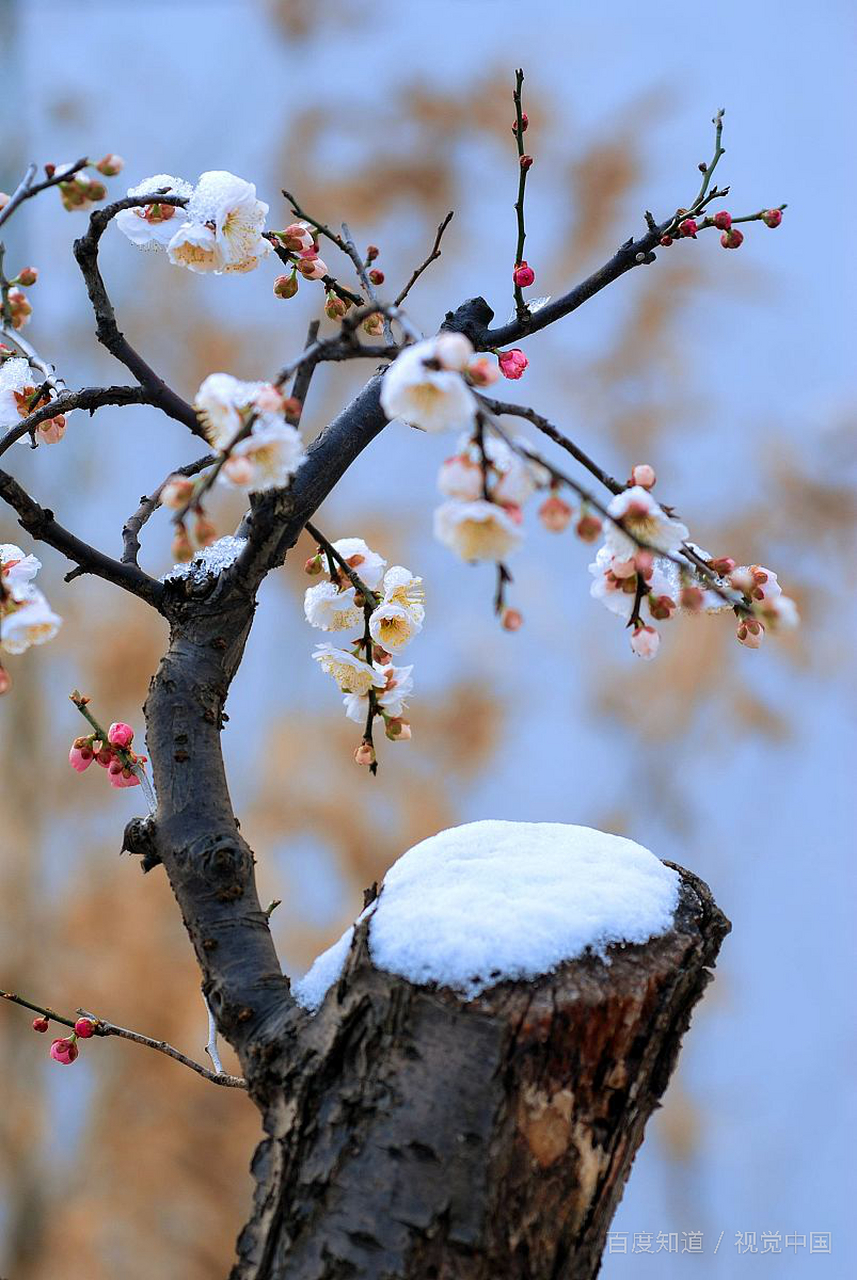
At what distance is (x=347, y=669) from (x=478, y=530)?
0.32 metres

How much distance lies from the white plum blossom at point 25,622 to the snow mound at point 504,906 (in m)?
0.24

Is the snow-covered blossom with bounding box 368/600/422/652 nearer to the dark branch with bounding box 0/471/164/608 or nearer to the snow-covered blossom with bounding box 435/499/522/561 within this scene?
the dark branch with bounding box 0/471/164/608

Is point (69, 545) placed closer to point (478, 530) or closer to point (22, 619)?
point (22, 619)

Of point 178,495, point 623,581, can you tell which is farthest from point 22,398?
point 623,581

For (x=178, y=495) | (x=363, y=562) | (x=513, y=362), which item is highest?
(x=513, y=362)

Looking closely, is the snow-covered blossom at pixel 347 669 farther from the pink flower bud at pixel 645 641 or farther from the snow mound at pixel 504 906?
the pink flower bud at pixel 645 641

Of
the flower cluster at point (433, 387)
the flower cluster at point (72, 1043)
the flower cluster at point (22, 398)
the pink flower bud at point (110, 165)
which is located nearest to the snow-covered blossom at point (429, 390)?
the flower cluster at point (433, 387)

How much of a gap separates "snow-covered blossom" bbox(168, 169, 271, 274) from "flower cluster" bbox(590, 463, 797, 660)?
304 mm

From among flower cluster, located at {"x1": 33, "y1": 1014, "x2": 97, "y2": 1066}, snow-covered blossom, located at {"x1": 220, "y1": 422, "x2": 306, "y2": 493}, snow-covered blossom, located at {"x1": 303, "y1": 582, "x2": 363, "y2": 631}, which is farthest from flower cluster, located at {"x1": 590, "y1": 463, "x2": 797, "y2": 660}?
flower cluster, located at {"x1": 33, "y1": 1014, "x2": 97, "y2": 1066}

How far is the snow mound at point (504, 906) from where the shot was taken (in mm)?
616

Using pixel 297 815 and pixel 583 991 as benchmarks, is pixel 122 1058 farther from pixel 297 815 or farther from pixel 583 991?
pixel 583 991

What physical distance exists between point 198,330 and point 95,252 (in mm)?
1722

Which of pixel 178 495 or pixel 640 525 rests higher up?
pixel 640 525

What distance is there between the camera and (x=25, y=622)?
0.56 m
